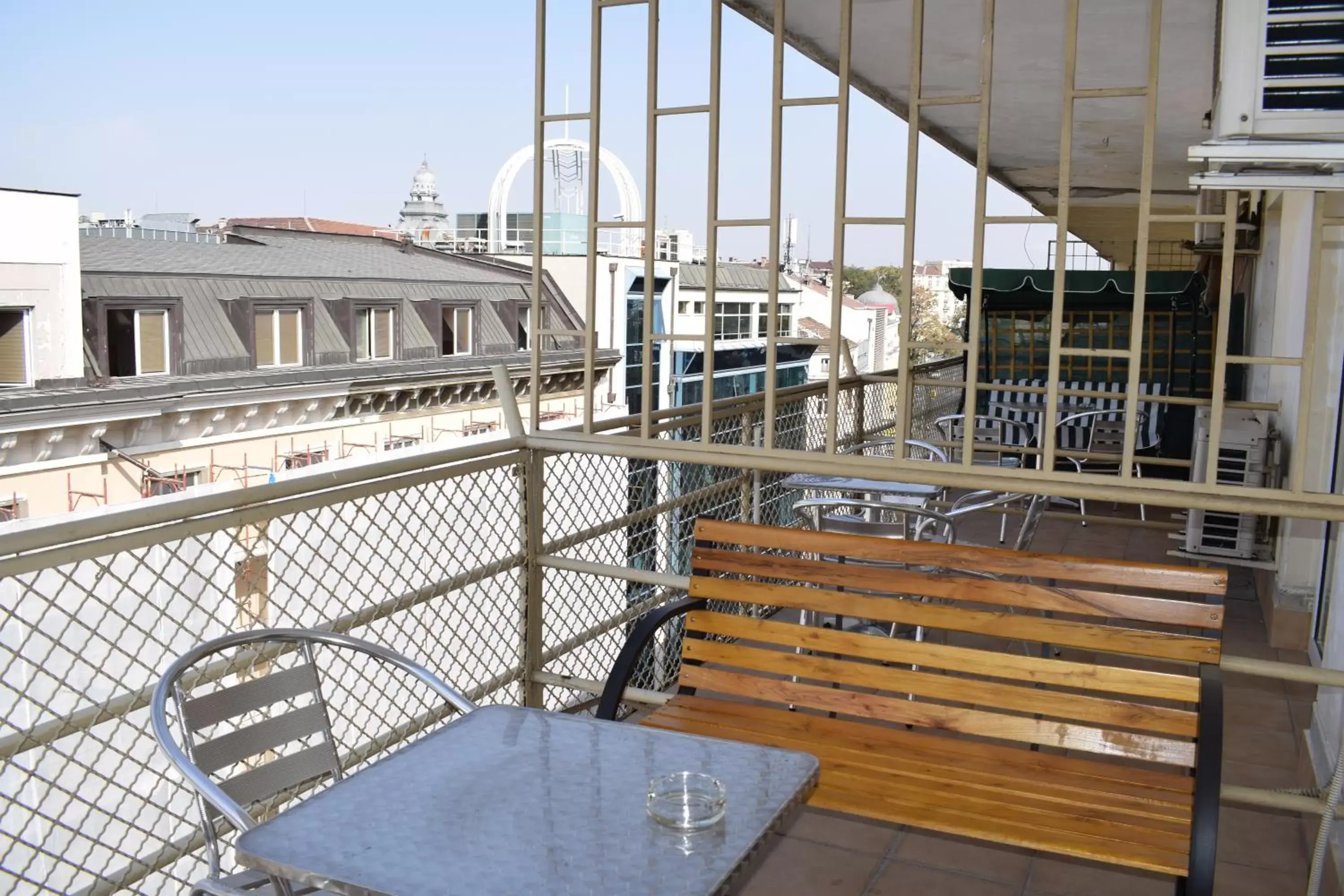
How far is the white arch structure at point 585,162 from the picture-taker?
39.9m

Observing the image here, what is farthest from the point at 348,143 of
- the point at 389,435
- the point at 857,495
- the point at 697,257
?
the point at 857,495

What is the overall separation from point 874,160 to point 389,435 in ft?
92.1

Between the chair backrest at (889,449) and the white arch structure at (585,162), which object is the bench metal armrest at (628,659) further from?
the white arch structure at (585,162)

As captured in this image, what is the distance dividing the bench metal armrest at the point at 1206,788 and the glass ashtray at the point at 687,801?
3.04 feet

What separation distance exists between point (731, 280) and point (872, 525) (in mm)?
42683

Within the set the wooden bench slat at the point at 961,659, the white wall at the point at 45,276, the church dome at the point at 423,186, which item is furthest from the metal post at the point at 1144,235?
the church dome at the point at 423,186

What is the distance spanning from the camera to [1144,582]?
8.73 ft

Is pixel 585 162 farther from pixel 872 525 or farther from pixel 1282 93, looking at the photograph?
pixel 1282 93

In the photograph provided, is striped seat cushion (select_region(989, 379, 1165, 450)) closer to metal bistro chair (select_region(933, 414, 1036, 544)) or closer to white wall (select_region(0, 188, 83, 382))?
metal bistro chair (select_region(933, 414, 1036, 544))

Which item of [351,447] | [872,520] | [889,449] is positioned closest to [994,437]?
[889,449]

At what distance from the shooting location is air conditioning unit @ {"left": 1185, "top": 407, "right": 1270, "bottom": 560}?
19.7 feet

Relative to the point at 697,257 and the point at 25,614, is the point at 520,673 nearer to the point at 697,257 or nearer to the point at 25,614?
the point at 25,614

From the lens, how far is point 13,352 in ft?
94.0

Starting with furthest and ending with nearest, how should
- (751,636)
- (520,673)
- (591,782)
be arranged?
(520,673), (751,636), (591,782)
